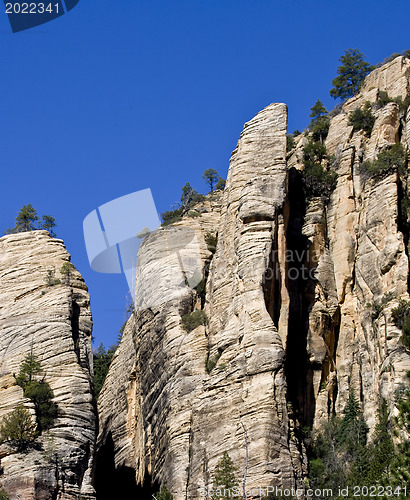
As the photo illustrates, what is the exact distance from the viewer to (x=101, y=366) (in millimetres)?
81500

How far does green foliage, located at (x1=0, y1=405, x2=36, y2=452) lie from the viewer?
2103 inches

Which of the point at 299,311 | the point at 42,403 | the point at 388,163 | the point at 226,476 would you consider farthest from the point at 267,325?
the point at 388,163

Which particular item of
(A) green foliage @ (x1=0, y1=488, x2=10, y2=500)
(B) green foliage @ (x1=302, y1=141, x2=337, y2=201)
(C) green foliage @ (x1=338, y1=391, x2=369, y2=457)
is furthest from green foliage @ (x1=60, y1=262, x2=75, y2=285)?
(C) green foliage @ (x1=338, y1=391, x2=369, y2=457)

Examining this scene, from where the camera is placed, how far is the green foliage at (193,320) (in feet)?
203

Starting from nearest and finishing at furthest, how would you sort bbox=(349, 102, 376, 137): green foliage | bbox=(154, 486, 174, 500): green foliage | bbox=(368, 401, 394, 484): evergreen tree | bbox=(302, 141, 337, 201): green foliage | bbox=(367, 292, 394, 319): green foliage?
bbox=(368, 401, 394, 484): evergreen tree → bbox=(154, 486, 174, 500): green foliage → bbox=(367, 292, 394, 319): green foliage → bbox=(302, 141, 337, 201): green foliage → bbox=(349, 102, 376, 137): green foliage

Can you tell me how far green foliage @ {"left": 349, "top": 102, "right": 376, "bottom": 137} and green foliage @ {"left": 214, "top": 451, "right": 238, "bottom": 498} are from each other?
88.9 feet

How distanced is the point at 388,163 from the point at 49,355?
2222cm

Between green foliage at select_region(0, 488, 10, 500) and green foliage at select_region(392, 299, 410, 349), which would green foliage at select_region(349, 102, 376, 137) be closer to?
green foliage at select_region(392, 299, 410, 349)

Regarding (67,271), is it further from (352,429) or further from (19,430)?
(352,429)

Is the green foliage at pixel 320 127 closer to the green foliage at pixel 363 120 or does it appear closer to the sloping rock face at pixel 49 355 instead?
the green foliage at pixel 363 120

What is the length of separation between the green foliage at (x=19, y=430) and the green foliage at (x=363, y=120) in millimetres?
28662

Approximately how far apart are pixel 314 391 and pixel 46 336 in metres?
14.9

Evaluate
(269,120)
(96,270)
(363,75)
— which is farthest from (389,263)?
(363,75)

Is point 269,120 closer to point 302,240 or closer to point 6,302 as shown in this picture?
point 302,240
